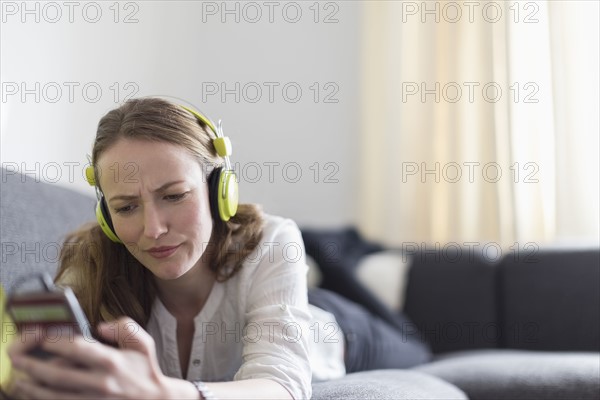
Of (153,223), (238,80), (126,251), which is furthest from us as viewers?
(238,80)

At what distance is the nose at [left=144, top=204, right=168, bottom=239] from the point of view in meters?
0.99

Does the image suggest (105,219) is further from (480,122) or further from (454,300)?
(480,122)

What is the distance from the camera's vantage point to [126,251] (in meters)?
1.20

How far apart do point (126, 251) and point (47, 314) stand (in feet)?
1.77

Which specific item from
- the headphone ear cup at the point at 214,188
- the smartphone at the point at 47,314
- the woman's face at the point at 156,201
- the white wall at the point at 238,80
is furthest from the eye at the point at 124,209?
the white wall at the point at 238,80

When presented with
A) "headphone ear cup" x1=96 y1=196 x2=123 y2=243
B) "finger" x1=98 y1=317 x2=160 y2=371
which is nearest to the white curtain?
"headphone ear cup" x1=96 y1=196 x2=123 y2=243

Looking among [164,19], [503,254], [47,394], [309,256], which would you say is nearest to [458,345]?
[503,254]

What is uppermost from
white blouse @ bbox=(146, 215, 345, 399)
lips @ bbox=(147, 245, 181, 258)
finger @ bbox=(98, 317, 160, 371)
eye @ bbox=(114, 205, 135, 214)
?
eye @ bbox=(114, 205, 135, 214)

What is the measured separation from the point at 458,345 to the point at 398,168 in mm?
776

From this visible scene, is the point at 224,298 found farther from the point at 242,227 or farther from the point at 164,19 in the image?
the point at 164,19

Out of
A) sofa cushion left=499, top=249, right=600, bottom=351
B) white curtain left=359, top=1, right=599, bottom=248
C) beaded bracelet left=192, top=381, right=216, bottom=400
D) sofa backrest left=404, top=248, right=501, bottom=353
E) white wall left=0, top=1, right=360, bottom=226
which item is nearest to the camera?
beaded bracelet left=192, top=381, right=216, bottom=400

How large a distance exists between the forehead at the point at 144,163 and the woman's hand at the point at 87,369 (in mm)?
326

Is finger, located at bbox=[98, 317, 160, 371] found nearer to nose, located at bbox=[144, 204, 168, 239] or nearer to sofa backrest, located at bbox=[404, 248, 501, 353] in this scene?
nose, located at bbox=[144, 204, 168, 239]

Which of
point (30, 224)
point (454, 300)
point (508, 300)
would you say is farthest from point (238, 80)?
point (30, 224)
